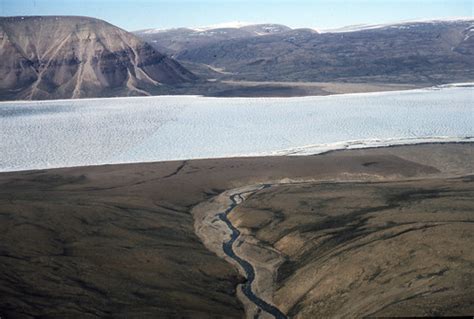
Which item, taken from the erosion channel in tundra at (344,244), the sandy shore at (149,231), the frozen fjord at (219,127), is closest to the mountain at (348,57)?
the frozen fjord at (219,127)

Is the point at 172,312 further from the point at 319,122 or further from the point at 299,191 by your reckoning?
the point at 319,122

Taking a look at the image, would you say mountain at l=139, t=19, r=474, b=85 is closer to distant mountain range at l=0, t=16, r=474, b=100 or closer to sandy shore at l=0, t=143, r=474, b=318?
distant mountain range at l=0, t=16, r=474, b=100

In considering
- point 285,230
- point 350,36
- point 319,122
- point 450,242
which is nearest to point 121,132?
point 319,122

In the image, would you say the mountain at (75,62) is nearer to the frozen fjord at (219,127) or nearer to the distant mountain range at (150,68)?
the distant mountain range at (150,68)

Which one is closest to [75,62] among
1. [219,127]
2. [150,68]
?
[150,68]

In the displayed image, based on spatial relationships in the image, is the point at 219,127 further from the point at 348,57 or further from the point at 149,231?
the point at 348,57
